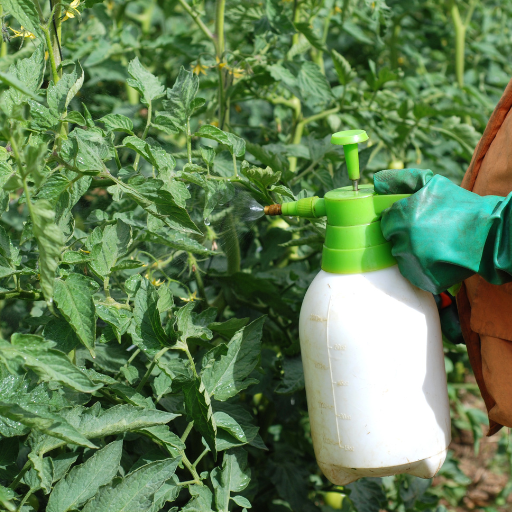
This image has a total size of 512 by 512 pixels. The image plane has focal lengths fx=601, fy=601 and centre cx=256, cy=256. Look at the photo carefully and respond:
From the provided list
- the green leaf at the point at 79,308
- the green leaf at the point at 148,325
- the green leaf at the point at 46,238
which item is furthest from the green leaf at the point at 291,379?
the green leaf at the point at 46,238

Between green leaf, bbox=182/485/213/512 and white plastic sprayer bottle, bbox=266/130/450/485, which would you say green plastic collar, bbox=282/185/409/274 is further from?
green leaf, bbox=182/485/213/512

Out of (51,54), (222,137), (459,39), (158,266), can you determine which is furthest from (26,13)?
(459,39)

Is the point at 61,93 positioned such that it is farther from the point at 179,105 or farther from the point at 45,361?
the point at 45,361

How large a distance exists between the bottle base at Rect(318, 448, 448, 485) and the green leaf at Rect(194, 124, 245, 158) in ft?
1.47

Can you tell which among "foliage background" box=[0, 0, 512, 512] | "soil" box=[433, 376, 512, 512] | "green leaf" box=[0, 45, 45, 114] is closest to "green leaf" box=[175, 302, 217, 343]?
"foliage background" box=[0, 0, 512, 512]

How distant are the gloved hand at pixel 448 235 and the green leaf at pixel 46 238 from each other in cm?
38

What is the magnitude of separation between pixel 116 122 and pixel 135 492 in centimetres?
46

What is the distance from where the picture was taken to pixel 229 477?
78cm

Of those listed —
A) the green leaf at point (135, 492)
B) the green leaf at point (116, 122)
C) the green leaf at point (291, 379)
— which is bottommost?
the green leaf at point (291, 379)

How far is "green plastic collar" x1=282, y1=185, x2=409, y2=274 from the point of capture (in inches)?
28.4

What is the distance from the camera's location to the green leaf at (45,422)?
1.93 ft

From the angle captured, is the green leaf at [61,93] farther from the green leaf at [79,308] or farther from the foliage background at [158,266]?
the green leaf at [79,308]

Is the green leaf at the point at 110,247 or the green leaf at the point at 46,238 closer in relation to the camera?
the green leaf at the point at 46,238

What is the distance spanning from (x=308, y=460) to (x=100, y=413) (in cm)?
85
